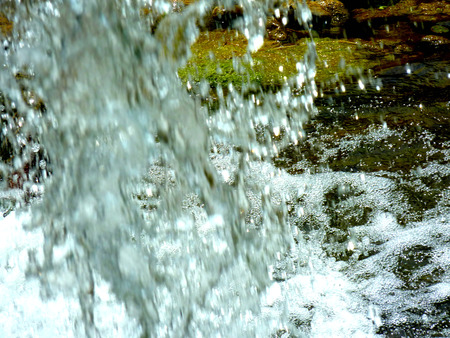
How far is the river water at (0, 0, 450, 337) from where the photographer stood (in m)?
2.46

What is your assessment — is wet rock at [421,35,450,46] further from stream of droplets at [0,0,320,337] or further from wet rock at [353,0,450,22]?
stream of droplets at [0,0,320,337]

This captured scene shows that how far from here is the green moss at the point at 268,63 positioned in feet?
18.8

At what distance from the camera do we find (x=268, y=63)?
603cm

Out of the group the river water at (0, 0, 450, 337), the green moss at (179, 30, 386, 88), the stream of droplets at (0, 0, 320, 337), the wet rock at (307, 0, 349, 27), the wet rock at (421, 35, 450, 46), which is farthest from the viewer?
the wet rock at (307, 0, 349, 27)

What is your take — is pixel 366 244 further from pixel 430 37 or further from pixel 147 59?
pixel 430 37

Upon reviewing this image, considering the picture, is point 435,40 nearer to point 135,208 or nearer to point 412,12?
point 412,12

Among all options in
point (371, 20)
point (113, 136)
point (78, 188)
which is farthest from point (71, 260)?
point (371, 20)

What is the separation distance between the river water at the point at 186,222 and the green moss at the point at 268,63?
1933 millimetres

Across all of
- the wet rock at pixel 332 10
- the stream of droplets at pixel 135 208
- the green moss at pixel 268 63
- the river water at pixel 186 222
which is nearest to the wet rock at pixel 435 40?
the green moss at pixel 268 63

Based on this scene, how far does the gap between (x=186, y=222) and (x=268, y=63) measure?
3.52 metres

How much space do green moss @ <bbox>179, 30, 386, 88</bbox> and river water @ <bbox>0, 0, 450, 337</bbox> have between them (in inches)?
76.1

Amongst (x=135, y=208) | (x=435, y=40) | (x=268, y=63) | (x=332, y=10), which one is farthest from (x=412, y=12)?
(x=135, y=208)

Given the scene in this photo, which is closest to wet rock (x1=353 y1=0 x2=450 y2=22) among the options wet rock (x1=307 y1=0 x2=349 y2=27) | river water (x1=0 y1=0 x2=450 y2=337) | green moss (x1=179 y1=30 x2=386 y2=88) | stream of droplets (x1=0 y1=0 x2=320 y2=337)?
wet rock (x1=307 y1=0 x2=349 y2=27)

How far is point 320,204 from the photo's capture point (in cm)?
329
